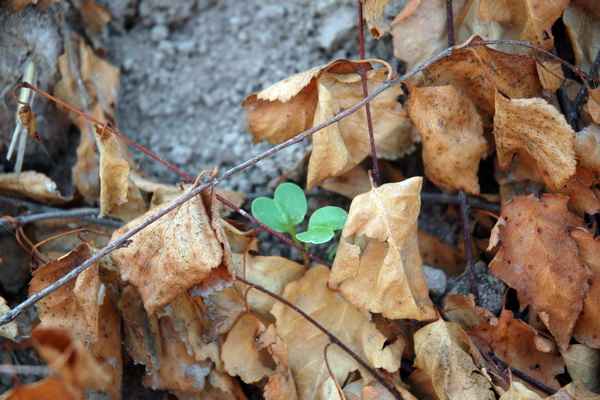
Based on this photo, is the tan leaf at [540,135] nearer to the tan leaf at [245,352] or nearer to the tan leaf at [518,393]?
the tan leaf at [518,393]

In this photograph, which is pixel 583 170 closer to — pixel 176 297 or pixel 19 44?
pixel 176 297

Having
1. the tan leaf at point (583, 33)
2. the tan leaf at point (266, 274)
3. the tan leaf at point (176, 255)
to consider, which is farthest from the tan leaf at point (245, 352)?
the tan leaf at point (583, 33)

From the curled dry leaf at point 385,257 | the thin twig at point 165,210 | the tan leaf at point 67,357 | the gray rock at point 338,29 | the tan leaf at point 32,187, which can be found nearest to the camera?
the tan leaf at point 67,357

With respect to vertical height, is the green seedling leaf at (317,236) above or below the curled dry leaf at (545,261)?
above

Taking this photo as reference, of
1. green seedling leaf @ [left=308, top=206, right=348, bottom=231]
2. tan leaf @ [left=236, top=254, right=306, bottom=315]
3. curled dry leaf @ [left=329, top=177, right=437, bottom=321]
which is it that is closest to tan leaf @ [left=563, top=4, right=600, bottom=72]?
curled dry leaf @ [left=329, top=177, right=437, bottom=321]

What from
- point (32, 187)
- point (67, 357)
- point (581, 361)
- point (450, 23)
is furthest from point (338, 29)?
point (67, 357)

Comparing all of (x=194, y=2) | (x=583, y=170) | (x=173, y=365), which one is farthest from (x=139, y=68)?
(x=583, y=170)
